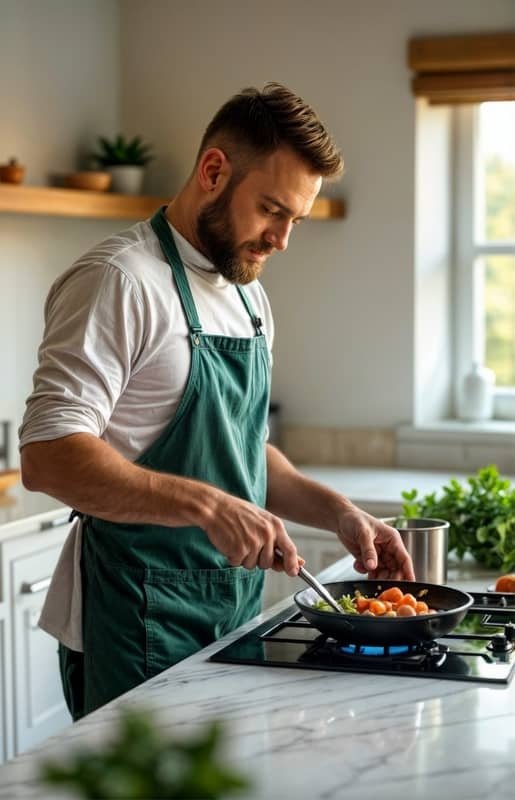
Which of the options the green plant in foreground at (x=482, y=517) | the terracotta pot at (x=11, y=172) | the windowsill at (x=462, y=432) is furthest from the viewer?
the windowsill at (x=462, y=432)

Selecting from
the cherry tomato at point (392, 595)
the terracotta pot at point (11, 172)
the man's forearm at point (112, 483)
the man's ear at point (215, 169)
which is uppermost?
the terracotta pot at point (11, 172)

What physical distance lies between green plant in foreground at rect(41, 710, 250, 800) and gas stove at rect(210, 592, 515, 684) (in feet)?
3.15

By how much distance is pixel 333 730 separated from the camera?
143cm

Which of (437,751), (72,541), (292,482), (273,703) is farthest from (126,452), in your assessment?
(437,751)

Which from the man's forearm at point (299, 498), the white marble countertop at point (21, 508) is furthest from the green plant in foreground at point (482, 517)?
the white marble countertop at point (21, 508)

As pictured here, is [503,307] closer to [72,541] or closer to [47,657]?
[47,657]

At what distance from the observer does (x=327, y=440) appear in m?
4.36

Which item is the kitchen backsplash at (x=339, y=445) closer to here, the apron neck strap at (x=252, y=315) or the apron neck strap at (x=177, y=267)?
the apron neck strap at (x=252, y=315)

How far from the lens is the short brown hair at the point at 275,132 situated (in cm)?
207

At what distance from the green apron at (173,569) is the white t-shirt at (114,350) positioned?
0.03m

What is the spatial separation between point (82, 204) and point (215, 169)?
5.72 ft

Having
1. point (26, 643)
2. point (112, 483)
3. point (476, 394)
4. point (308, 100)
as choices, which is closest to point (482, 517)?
point (112, 483)

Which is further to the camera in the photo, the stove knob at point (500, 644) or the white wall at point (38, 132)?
the white wall at point (38, 132)

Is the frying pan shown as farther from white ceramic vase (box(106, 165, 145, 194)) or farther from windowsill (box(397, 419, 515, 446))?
white ceramic vase (box(106, 165, 145, 194))
